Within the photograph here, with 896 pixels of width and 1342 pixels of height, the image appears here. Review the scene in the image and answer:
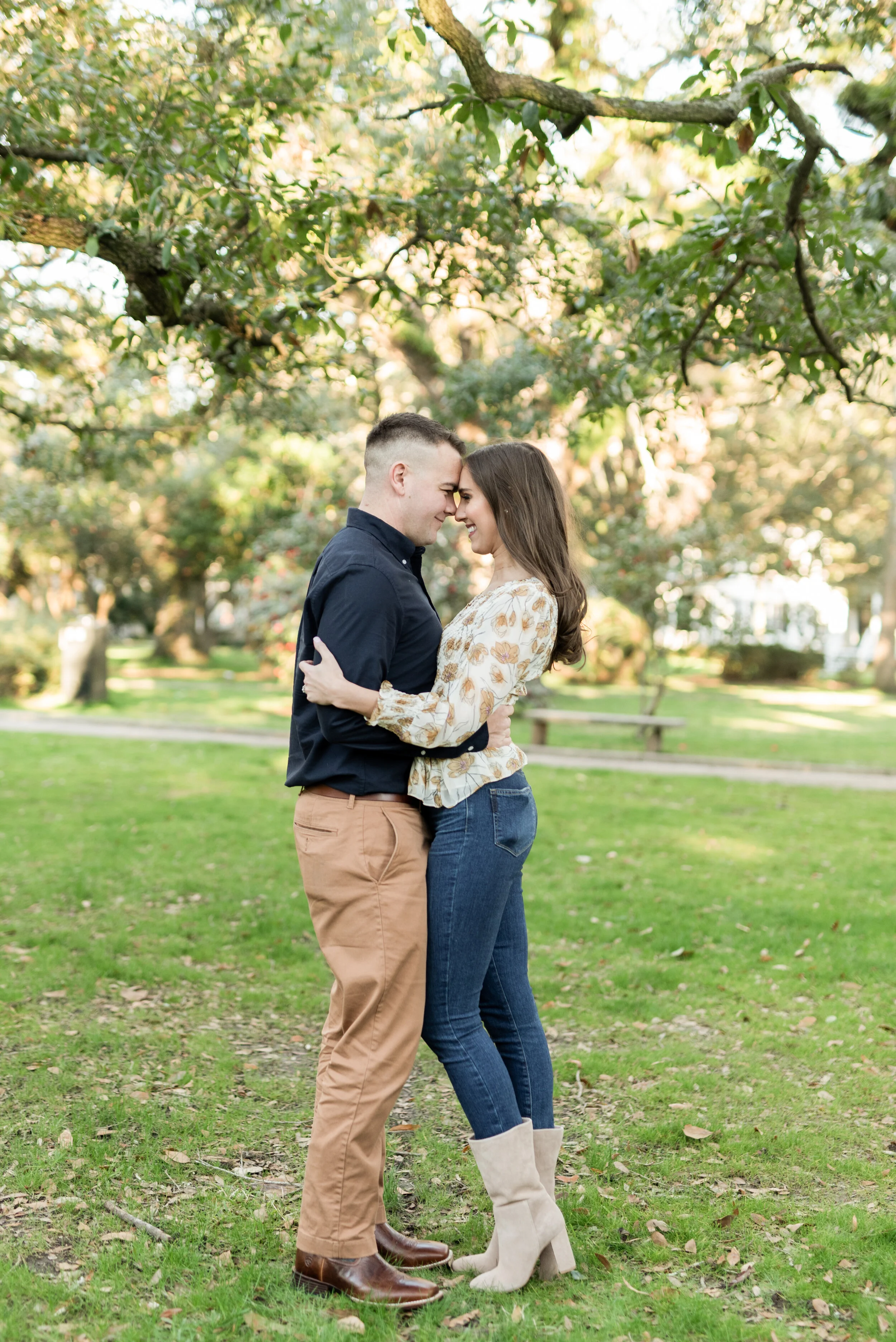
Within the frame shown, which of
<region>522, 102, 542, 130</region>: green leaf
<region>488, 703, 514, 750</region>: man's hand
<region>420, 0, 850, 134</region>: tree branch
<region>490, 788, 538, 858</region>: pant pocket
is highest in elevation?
<region>420, 0, 850, 134</region>: tree branch

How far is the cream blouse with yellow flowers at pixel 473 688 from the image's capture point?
2738mm

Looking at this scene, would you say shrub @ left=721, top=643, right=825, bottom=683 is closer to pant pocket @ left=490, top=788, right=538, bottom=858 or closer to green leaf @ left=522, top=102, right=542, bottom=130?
green leaf @ left=522, top=102, right=542, bottom=130

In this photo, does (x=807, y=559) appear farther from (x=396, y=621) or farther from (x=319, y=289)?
(x=396, y=621)

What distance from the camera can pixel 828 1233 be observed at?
3.27 metres

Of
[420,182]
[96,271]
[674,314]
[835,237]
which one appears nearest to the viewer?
[835,237]

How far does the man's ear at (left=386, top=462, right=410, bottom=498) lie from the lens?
3.02 meters

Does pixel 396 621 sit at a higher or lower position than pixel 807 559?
lower

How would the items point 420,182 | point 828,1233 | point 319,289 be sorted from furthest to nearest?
point 420,182 → point 319,289 → point 828,1233

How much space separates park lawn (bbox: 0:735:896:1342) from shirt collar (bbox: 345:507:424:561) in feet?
6.29

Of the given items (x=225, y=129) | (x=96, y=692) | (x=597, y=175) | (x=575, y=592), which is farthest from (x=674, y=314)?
(x=96, y=692)

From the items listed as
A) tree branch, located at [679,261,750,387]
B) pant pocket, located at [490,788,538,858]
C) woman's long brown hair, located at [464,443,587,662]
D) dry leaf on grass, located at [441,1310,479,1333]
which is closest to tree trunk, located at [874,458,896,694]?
tree branch, located at [679,261,750,387]

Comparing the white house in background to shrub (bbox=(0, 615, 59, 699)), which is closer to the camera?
the white house in background

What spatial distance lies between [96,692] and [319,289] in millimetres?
13100

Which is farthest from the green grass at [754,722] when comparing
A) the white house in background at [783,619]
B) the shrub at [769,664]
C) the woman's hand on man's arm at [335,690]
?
the woman's hand on man's arm at [335,690]
